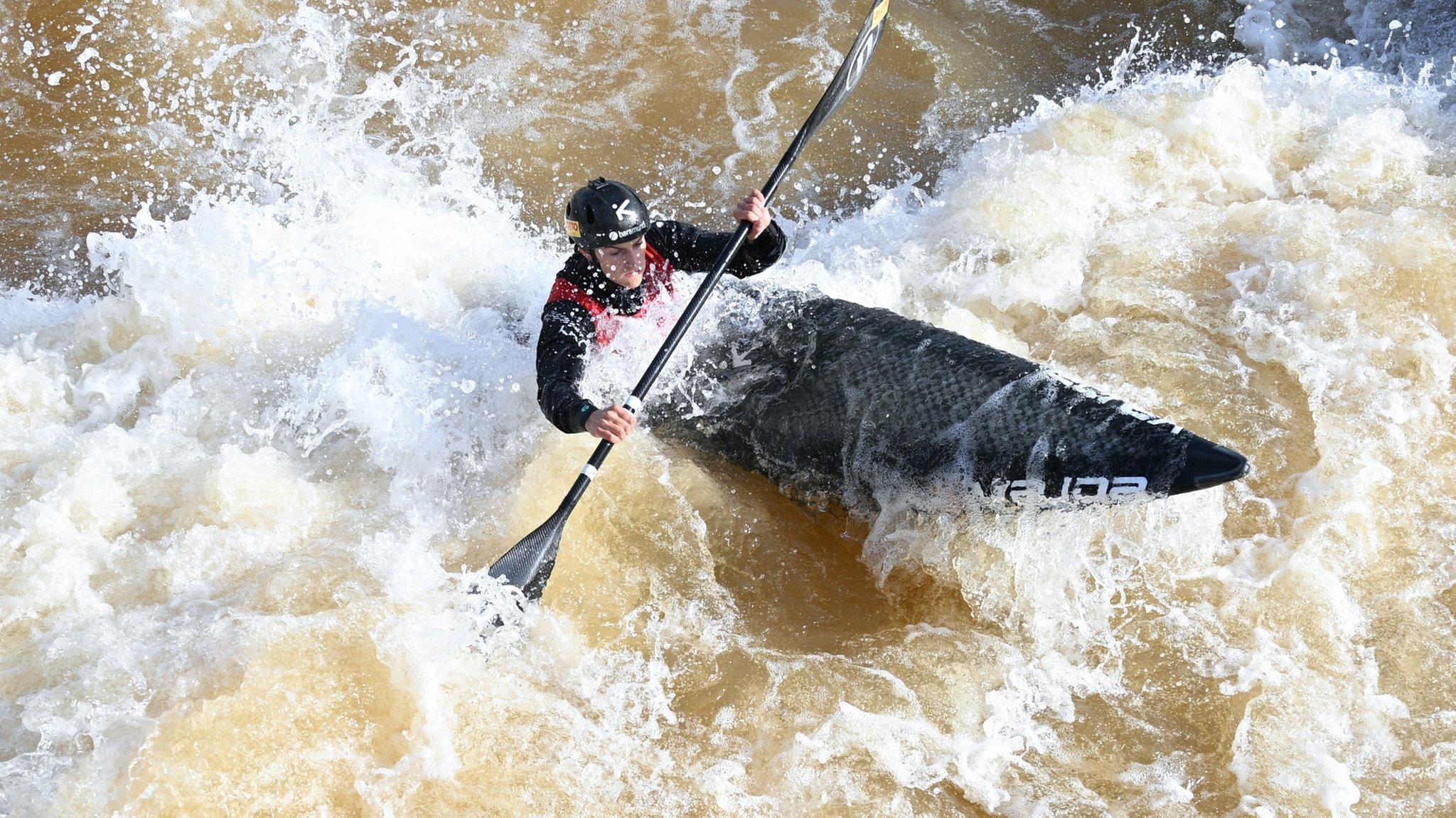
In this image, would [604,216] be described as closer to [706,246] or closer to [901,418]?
[706,246]

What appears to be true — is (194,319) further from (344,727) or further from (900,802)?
(900,802)

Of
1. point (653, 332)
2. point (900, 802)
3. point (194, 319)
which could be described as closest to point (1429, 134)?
point (653, 332)

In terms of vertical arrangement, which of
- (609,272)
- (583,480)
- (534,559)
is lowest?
(534,559)

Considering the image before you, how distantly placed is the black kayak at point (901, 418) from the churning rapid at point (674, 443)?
0.13 metres

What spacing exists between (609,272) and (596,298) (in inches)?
4.8

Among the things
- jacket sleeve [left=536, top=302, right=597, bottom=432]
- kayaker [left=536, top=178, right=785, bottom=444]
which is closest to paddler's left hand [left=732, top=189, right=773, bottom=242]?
kayaker [left=536, top=178, right=785, bottom=444]

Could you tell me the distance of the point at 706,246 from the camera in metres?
4.26

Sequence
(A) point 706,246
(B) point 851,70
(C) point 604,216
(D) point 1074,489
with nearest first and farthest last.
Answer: (D) point 1074,489, (C) point 604,216, (A) point 706,246, (B) point 851,70

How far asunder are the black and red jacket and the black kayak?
256mm

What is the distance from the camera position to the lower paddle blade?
3475 millimetres

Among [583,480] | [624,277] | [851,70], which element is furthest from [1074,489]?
[851,70]

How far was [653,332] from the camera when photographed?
4262 mm

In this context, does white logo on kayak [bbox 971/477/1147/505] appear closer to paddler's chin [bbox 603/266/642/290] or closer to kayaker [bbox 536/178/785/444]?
kayaker [bbox 536/178/785/444]

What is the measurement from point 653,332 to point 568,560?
0.97 metres
